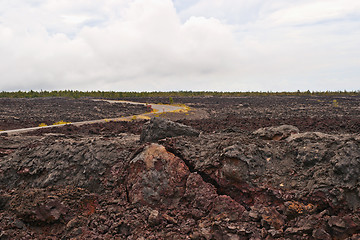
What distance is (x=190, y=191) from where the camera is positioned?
8047 millimetres

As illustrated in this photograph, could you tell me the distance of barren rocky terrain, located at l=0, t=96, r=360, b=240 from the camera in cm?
672

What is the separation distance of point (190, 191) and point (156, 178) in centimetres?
115

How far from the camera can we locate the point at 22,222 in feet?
26.3

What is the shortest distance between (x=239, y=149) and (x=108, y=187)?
449 centimetres

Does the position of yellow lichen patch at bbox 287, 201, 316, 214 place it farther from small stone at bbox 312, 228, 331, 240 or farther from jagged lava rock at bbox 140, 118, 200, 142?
jagged lava rock at bbox 140, 118, 200, 142

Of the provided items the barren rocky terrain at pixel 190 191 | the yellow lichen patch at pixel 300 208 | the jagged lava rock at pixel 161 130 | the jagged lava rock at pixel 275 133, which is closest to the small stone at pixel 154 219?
the barren rocky terrain at pixel 190 191

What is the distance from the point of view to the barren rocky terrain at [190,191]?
672 cm

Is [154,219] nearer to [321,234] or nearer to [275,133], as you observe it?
[321,234]

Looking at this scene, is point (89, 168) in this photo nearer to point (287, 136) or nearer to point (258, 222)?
point (258, 222)

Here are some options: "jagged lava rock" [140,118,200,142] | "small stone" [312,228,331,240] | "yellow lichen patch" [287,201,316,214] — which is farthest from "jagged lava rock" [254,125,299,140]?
"small stone" [312,228,331,240]

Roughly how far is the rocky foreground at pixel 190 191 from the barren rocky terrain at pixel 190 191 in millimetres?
27

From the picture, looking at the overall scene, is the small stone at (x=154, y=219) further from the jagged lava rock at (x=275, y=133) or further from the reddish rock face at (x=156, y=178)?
the jagged lava rock at (x=275, y=133)

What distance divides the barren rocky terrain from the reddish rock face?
1.2 inches

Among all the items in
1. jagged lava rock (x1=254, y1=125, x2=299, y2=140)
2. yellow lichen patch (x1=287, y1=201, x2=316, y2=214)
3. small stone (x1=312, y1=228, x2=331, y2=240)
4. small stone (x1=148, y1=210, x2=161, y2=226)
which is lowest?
small stone (x1=148, y1=210, x2=161, y2=226)
